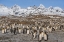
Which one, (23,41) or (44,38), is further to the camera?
(44,38)

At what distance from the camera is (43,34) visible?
19.2 metres

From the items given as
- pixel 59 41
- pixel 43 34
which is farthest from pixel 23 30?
pixel 59 41

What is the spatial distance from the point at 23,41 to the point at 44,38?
2321 mm

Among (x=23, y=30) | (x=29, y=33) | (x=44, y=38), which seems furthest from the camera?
(x=23, y=30)

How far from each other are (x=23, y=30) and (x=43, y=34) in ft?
19.8

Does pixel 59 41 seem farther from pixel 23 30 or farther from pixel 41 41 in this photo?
pixel 23 30

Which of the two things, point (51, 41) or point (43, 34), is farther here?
point (43, 34)

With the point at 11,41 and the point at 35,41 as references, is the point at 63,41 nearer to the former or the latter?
the point at 35,41

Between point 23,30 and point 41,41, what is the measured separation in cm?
726

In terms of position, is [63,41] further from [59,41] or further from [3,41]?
[3,41]

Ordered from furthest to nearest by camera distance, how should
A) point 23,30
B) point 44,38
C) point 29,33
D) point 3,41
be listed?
1. point 23,30
2. point 29,33
3. point 44,38
4. point 3,41

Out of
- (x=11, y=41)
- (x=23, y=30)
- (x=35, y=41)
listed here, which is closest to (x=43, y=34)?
(x=35, y=41)

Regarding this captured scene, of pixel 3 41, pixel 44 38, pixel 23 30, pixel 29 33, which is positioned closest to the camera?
pixel 3 41

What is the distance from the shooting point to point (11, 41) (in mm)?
17750
